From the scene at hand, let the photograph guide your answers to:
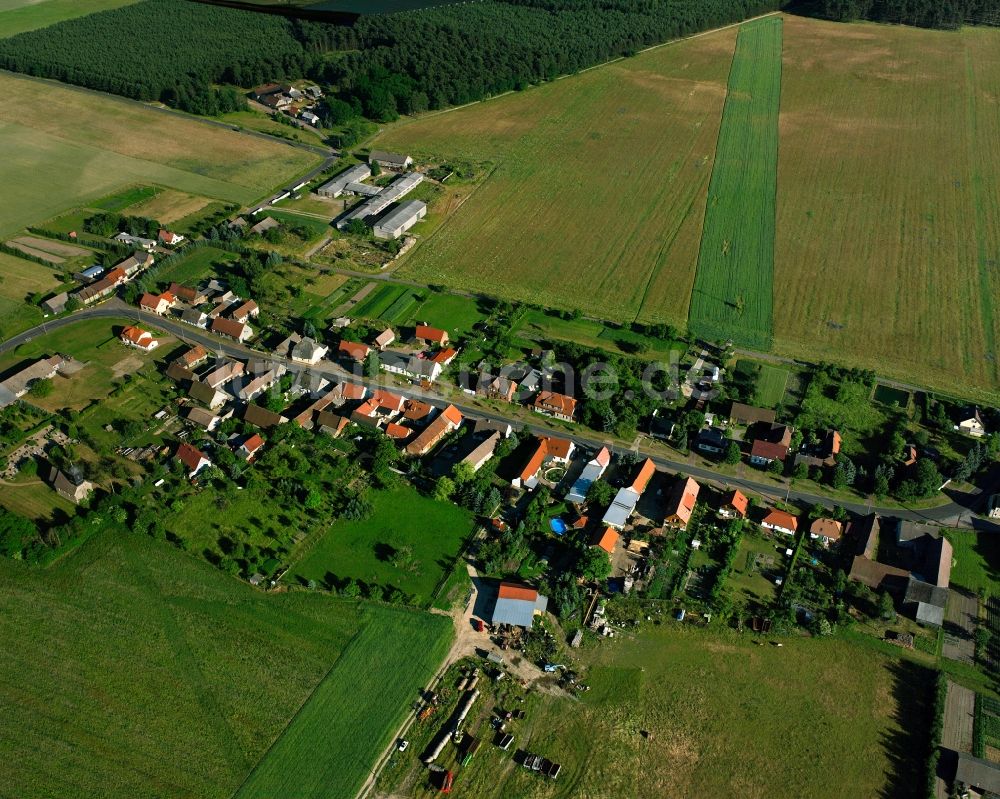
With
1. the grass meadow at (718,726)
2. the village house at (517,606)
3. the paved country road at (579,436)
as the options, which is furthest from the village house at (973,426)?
the village house at (517,606)

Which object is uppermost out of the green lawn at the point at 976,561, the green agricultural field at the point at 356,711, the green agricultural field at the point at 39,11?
the green agricultural field at the point at 39,11

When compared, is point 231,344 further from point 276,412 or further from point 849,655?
point 849,655

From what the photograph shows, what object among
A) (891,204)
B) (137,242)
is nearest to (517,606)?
(137,242)

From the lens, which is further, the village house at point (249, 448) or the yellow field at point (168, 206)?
the yellow field at point (168, 206)

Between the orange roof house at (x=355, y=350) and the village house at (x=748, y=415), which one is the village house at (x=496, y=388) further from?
the village house at (x=748, y=415)

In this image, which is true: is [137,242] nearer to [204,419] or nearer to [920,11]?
[204,419]

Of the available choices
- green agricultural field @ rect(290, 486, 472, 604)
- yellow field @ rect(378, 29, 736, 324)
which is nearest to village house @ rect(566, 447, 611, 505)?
green agricultural field @ rect(290, 486, 472, 604)

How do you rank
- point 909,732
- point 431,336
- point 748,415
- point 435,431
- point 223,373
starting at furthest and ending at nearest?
point 431,336, point 223,373, point 748,415, point 435,431, point 909,732

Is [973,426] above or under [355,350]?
under
